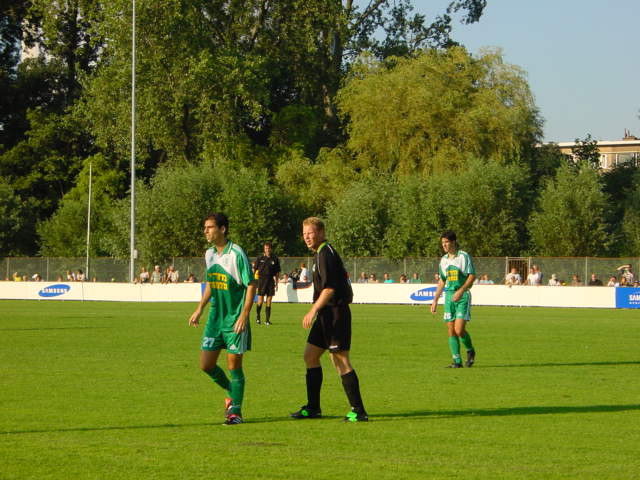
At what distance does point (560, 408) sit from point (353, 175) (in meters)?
48.9

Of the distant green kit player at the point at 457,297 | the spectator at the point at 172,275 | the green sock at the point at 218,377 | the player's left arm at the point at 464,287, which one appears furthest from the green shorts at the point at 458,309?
the spectator at the point at 172,275

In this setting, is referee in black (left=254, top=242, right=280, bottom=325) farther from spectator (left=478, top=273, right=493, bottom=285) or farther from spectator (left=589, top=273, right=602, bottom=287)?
spectator (left=589, top=273, right=602, bottom=287)

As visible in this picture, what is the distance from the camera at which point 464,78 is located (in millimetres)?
57500

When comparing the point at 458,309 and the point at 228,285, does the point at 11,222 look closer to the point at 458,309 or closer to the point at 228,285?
the point at 458,309

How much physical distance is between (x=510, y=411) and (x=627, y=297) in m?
32.7

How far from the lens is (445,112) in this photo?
57125mm

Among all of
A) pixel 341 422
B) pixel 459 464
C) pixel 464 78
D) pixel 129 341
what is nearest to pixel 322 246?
pixel 341 422

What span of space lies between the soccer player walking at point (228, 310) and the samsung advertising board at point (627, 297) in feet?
113

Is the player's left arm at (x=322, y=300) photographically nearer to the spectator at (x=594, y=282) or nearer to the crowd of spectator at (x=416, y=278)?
the crowd of spectator at (x=416, y=278)

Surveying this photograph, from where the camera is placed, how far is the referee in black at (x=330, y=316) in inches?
407

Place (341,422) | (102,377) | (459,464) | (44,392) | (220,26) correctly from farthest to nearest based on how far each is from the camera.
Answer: (220,26), (102,377), (44,392), (341,422), (459,464)

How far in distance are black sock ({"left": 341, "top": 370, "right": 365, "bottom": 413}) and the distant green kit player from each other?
242 inches

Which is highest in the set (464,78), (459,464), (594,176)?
(464,78)

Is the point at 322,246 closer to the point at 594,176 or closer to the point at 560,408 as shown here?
the point at 560,408
